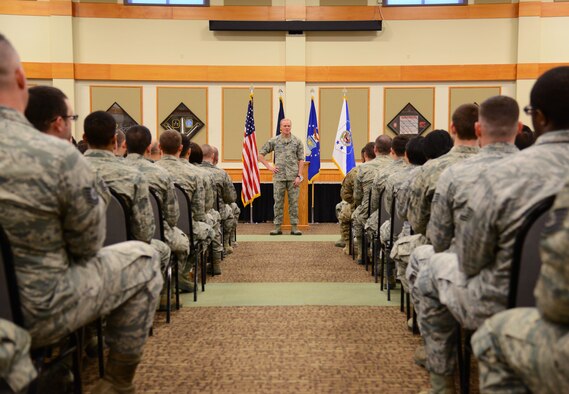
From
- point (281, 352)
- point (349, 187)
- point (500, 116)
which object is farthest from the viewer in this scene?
point (349, 187)

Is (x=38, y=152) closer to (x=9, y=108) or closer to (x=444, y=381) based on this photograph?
(x=9, y=108)

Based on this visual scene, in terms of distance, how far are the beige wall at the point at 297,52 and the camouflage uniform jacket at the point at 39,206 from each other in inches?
361

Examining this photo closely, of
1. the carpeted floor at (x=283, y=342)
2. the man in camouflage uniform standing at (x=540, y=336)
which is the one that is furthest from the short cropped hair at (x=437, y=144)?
the man in camouflage uniform standing at (x=540, y=336)

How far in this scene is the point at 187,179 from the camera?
4383 millimetres

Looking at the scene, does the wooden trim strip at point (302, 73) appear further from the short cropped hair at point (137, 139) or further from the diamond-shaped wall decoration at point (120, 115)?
the short cropped hair at point (137, 139)

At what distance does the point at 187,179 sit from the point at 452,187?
2584 mm

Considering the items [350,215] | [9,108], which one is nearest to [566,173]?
[9,108]

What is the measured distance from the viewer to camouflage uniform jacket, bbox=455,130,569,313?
5.41 ft

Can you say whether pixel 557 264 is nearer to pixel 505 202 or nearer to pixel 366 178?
pixel 505 202

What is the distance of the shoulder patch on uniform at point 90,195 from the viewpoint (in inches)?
66.9

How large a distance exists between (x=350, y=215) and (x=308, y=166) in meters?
2.76

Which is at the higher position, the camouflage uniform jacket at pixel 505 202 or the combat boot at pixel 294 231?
the camouflage uniform jacket at pixel 505 202

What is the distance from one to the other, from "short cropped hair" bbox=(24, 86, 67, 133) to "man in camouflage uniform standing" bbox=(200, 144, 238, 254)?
3488mm

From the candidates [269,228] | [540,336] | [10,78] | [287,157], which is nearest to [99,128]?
[10,78]
